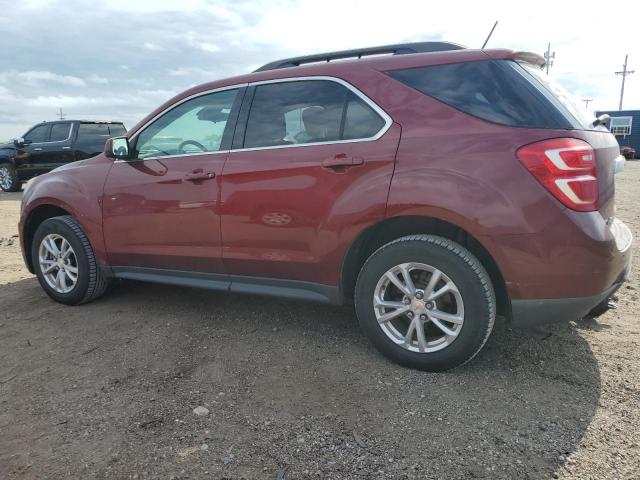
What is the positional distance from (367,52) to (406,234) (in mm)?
1245

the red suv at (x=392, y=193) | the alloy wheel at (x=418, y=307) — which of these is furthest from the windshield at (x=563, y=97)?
the alloy wheel at (x=418, y=307)

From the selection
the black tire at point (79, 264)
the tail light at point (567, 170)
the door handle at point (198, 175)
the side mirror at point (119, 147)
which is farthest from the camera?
the black tire at point (79, 264)

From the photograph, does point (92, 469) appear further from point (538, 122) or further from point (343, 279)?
point (538, 122)

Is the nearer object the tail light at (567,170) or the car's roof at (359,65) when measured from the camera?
the tail light at (567,170)

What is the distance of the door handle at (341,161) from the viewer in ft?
9.27

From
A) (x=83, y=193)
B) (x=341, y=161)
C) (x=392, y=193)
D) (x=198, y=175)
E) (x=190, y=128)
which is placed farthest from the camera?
(x=83, y=193)

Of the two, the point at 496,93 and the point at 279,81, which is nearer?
the point at 496,93

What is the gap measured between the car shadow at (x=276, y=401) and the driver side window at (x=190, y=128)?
133 cm

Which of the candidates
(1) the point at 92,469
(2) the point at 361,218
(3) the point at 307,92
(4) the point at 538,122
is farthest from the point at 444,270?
(1) the point at 92,469

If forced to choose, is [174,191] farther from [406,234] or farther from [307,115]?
[406,234]

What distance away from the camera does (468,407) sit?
2459mm

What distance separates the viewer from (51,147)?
12688mm

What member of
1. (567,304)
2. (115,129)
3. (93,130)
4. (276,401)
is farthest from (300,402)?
(115,129)

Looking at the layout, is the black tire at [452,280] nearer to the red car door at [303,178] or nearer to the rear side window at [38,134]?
the red car door at [303,178]
